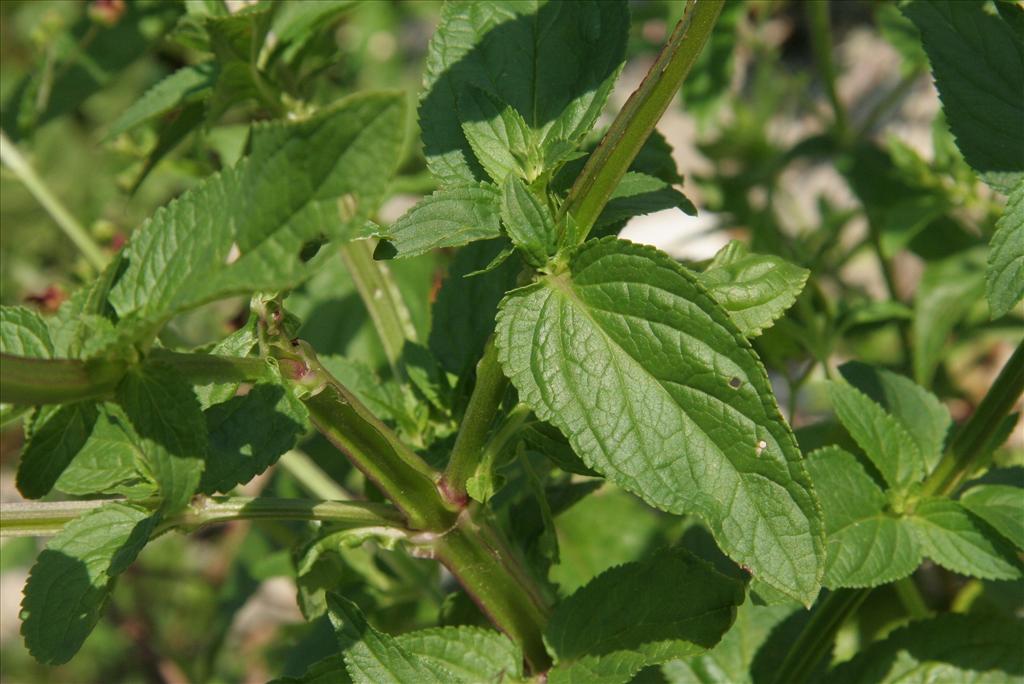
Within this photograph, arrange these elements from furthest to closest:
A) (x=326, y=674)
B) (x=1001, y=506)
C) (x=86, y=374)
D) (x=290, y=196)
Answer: (x=1001, y=506)
(x=326, y=674)
(x=86, y=374)
(x=290, y=196)

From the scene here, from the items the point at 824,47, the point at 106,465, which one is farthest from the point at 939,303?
the point at 106,465

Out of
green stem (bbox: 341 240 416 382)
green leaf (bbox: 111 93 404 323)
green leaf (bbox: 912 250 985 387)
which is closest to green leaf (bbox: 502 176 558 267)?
green leaf (bbox: 111 93 404 323)

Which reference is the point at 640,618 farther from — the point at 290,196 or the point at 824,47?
the point at 824,47

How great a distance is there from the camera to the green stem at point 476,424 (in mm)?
1263

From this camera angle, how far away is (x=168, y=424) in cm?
107

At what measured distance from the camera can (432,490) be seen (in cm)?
133

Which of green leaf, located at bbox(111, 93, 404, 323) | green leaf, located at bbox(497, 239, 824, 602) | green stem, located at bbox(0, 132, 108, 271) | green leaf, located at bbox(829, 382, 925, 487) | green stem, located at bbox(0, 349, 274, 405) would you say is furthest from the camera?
green stem, located at bbox(0, 132, 108, 271)

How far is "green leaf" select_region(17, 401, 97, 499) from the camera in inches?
46.7

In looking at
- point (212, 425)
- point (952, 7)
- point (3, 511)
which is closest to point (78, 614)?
point (3, 511)

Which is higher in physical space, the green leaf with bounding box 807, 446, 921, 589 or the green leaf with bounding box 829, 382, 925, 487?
the green leaf with bounding box 829, 382, 925, 487

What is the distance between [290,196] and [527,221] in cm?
31

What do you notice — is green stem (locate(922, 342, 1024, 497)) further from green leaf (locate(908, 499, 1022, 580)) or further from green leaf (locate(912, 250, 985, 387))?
green leaf (locate(912, 250, 985, 387))

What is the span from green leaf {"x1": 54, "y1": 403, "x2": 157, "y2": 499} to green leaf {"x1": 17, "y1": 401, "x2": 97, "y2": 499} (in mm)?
61

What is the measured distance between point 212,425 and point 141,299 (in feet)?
0.85
